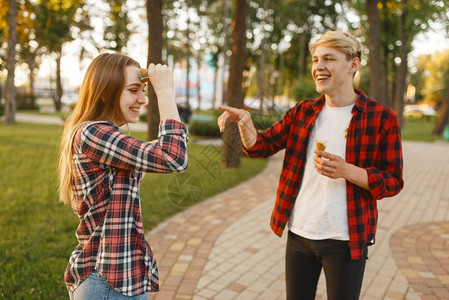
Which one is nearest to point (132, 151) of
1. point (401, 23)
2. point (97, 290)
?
point (97, 290)

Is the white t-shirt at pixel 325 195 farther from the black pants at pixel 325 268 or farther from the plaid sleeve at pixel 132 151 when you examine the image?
the plaid sleeve at pixel 132 151

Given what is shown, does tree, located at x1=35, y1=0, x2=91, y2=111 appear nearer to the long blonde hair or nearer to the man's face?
the long blonde hair

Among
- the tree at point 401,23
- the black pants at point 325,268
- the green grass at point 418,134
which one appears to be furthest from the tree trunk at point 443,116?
the black pants at point 325,268

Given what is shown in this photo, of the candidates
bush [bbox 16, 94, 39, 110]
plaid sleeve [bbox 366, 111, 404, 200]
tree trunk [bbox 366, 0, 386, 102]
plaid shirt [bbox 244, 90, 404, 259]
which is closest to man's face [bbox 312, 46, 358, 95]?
plaid shirt [bbox 244, 90, 404, 259]

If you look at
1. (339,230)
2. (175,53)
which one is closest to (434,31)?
(339,230)

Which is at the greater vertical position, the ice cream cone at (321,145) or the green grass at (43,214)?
the ice cream cone at (321,145)

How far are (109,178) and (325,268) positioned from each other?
118cm

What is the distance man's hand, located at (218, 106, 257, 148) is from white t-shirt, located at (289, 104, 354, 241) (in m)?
0.33

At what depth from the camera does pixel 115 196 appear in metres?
1.55

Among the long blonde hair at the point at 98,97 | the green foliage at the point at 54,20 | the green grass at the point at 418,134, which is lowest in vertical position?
the green grass at the point at 418,134

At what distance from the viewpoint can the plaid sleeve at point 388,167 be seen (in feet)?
6.04

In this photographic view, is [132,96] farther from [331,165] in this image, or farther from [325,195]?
[325,195]

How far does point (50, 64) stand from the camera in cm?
3712

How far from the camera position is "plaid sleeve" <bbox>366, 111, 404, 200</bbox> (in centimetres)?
184
